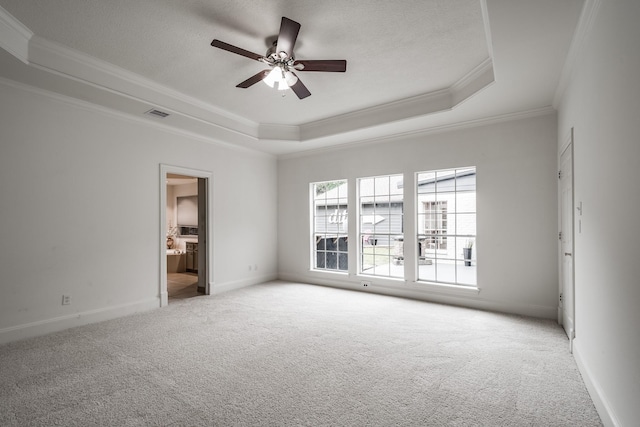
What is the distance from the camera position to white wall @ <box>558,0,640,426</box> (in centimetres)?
160

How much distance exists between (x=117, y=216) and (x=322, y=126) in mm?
3419

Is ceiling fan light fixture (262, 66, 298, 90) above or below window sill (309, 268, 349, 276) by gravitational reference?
above

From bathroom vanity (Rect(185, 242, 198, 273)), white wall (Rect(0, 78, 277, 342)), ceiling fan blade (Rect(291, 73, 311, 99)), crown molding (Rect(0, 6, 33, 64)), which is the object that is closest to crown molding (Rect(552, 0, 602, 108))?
ceiling fan blade (Rect(291, 73, 311, 99))

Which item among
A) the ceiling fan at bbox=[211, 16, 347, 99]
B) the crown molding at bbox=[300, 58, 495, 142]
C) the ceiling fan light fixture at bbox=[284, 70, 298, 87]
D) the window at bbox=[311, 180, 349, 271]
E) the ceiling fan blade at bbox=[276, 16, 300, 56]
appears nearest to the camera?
the ceiling fan blade at bbox=[276, 16, 300, 56]

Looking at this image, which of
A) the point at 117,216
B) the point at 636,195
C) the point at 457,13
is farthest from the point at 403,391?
the point at 117,216

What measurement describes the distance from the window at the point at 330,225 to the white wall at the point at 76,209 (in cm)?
242

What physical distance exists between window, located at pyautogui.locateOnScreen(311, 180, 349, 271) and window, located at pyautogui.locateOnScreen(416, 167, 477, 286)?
5.07ft

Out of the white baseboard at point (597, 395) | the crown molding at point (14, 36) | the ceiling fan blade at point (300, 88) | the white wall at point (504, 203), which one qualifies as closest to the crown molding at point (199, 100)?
the crown molding at point (14, 36)

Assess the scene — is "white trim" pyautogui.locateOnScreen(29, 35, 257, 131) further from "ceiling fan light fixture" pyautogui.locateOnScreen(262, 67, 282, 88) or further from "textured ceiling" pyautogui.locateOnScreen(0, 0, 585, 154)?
"ceiling fan light fixture" pyautogui.locateOnScreen(262, 67, 282, 88)

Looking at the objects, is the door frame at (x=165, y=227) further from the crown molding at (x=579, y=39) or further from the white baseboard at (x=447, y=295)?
the crown molding at (x=579, y=39)

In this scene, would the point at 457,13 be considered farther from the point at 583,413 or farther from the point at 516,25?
the point at 583,413

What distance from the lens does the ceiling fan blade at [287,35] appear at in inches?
97.0

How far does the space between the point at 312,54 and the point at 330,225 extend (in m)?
3.73

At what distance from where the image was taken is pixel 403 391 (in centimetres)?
239
